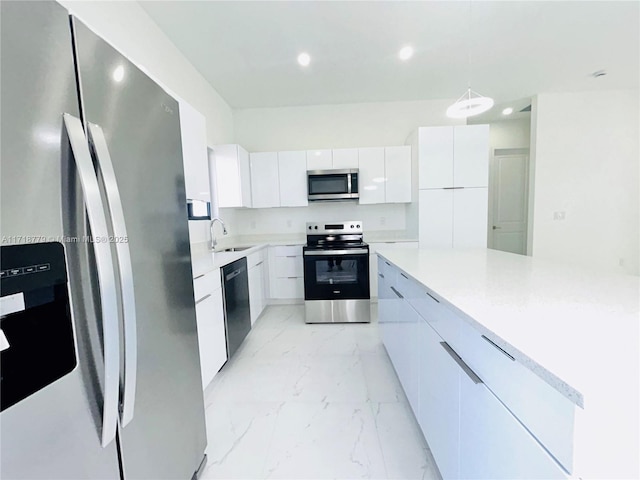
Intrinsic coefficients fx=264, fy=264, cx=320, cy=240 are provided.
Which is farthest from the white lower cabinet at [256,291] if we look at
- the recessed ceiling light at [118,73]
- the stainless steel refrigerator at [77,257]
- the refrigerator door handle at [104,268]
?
the recessed ceiling light at [118,73]

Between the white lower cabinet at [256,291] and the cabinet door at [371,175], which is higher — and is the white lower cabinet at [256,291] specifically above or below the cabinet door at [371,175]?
below

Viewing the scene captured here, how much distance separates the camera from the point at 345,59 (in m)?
2.73

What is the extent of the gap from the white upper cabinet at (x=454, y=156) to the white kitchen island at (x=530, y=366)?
2.07m

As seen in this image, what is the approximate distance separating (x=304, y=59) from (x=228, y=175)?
1.50m

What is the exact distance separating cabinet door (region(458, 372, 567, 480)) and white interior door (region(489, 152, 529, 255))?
5.17 metres

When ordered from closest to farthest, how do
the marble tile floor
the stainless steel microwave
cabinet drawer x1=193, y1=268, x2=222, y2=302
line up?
1. the marble tile floor
2. cabinet drawer x1=193, y1=268, x2=222, y2=302
3. the stainless steel microwave

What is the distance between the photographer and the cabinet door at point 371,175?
3.52m

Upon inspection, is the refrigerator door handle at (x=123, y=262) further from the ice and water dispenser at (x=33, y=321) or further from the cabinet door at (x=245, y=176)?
the cabinet door at (x=245, y=176)

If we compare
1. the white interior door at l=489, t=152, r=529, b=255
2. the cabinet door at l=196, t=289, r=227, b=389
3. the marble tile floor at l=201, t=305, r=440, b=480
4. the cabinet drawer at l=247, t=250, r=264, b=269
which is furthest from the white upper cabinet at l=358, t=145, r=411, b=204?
the white interior door at l=489, t=152, r=529, b=255

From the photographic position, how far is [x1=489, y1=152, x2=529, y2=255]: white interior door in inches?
198

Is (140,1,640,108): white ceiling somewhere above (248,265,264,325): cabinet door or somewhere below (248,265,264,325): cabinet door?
above

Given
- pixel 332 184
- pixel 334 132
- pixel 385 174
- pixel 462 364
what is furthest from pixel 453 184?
pixel 462 364

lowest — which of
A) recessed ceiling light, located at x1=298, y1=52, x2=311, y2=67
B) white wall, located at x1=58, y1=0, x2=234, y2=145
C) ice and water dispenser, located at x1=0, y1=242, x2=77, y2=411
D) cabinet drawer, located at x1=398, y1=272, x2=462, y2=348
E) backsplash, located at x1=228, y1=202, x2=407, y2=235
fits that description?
cabinet drawer, located at x1=398, y1=272, x2=462, y2=348

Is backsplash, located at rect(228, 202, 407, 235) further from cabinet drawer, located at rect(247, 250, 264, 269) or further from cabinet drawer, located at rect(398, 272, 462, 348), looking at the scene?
cabinet drawer, located at rect(398, 272, 462, 348)
